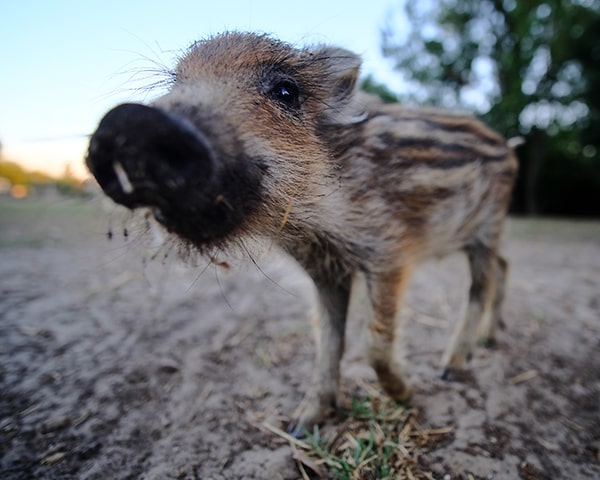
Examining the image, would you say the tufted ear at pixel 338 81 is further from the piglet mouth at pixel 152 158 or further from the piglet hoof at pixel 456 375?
the piglet hoof at pixel 456 375

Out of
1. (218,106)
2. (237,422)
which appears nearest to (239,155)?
(218,106)

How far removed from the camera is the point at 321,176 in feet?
5.35

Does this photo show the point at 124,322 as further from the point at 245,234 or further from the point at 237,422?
the point at 245,234

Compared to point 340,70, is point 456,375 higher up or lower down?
lower down

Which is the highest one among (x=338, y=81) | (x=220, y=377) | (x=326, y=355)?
(x=338, y=81)

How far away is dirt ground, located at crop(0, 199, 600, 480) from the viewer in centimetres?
169

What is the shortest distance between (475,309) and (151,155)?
2.44 meters

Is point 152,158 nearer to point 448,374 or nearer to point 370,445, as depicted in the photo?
point 370,445

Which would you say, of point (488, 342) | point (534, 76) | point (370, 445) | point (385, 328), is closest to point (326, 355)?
point (385, 328)

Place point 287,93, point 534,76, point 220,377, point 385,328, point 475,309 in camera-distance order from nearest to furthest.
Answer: point 287,93 < point 385,328 < point 220,377 < point 475,309 < point 534,76

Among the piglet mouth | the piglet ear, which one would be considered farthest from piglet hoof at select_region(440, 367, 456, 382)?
the piglet mouth

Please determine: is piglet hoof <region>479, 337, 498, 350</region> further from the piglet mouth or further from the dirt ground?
the piglet mouth

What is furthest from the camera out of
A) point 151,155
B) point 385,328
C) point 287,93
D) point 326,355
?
point 326,355

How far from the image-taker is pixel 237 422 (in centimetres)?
197
